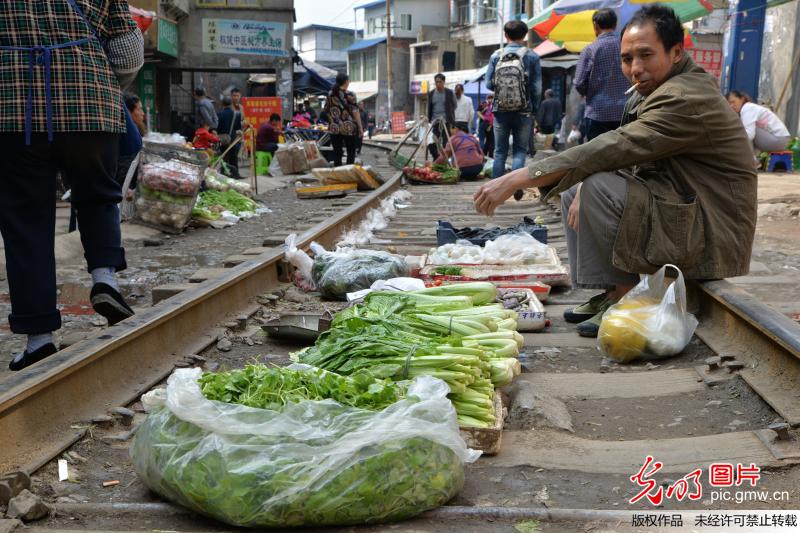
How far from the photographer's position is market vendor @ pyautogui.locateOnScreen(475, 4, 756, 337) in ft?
12.4

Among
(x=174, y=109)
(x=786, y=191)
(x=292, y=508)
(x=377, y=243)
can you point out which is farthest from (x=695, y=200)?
(x=174, y=109)

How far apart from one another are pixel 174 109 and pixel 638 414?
2826 cm

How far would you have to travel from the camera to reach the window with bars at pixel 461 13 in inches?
2505

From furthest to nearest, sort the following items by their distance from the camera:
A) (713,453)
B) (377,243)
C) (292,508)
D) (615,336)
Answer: (377,243), (615,336), (713,453), (292,508)

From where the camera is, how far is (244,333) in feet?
14.0

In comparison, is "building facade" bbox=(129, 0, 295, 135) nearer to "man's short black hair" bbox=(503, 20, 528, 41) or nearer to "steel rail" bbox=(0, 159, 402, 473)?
"man's short black hair" bbox=(503, 20, 528, 41)

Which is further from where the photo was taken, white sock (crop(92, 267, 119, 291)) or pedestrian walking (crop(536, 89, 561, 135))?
pedestrian walking (crop(536, 89, 561, 135))

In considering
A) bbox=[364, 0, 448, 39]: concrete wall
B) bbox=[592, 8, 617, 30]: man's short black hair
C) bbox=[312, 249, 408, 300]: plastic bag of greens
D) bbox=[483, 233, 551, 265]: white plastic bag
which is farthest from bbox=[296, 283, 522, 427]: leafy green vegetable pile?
bbox=[364, 0, 448, 39]: concrete wall

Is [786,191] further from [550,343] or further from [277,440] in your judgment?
[277,440]

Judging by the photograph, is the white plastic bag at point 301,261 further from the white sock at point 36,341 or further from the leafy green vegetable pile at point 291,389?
the leafy green vegetable pile at point 291,389

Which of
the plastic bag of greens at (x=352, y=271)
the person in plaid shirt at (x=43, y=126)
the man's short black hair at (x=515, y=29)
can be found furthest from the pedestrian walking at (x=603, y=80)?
the person in plaid shirt at (x=43, y=126)

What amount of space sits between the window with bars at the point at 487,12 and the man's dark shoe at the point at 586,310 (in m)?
54.7

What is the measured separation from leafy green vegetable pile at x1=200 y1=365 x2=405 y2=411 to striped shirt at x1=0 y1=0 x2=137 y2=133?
1581mm

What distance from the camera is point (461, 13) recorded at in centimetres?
6531
